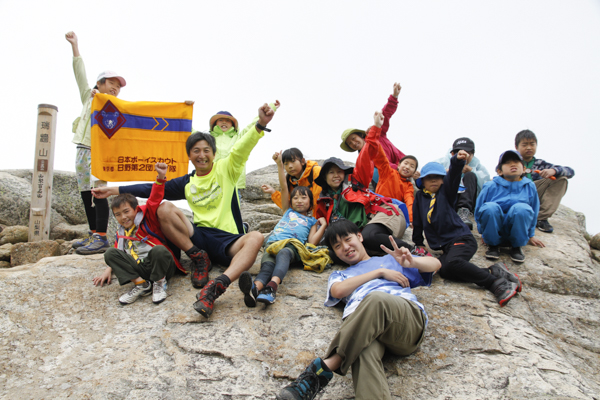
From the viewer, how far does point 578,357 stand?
3412mm

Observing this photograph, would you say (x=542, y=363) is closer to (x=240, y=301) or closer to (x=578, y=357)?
(x=578, y=357)

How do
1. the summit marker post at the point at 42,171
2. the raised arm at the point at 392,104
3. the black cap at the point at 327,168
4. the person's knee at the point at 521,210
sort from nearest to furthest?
1. the person's knee at the point at 521,210
2. the black cap at the point at 327,168
3. the raised arm at the point at 392,104
4. the summit marker post at the point at 42,171

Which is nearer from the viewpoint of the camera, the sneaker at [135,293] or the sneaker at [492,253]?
the sneaker at [135,293]

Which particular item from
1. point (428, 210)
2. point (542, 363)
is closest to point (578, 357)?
point (542, 363)

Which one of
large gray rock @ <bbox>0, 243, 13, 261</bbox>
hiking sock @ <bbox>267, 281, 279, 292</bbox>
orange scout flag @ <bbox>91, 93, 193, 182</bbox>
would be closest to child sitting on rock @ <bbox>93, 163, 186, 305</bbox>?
hiking sock @ <bbox>267, 281, 279, 292</bbox>

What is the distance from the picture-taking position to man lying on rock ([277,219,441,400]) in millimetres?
2297

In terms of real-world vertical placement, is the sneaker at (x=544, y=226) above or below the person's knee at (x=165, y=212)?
above

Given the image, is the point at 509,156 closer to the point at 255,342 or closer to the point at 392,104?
the point at 392,104

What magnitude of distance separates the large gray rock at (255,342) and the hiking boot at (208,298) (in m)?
0.16

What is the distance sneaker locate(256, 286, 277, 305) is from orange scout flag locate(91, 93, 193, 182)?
340 cm

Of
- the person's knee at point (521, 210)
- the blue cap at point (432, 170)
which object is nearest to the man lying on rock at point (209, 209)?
the blue cap at point (432, 170)

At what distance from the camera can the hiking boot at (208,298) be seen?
10.7 ft

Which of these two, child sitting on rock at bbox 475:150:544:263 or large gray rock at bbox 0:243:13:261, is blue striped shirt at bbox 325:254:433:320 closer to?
child sitting on rock at bbox 475:150:544:263

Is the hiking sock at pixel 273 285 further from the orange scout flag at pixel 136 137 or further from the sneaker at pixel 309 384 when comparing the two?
the orange scout flag at pixel 136 137
